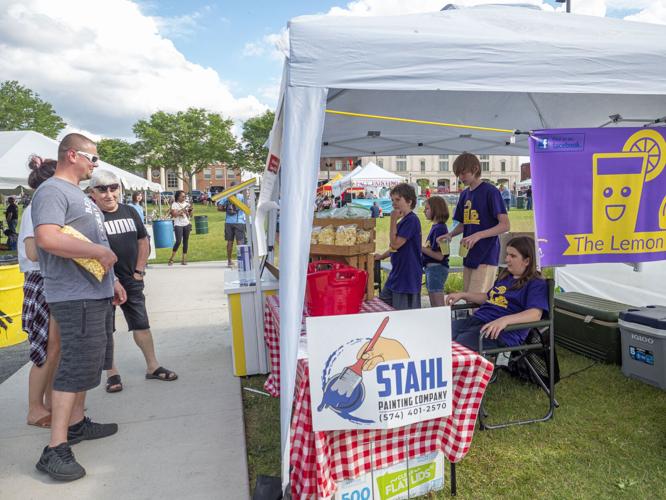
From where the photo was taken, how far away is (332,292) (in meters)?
2.61

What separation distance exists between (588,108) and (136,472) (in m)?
5.36

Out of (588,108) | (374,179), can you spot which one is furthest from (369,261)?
(374,179)

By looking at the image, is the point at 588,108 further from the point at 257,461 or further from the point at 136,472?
the point at 136,472

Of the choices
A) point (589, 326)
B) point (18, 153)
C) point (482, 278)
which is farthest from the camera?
point (18, 153)

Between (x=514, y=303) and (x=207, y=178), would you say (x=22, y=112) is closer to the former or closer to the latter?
(x=207, y=178)

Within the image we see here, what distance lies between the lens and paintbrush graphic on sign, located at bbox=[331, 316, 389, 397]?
6.69 feet

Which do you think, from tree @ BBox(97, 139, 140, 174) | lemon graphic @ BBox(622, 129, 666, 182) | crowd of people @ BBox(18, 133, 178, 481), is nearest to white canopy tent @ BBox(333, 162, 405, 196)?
lemon graphic @ BBox(622, 129, 666, 182)

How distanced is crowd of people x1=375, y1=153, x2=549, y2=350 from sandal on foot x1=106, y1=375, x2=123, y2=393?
2320 millimetres

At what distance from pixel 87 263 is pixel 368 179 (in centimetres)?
2261

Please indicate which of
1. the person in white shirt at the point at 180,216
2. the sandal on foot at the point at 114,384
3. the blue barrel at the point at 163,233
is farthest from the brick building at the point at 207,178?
the sandal on foot at the point at 114,384

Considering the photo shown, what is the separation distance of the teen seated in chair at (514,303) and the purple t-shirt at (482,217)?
2.77 ft

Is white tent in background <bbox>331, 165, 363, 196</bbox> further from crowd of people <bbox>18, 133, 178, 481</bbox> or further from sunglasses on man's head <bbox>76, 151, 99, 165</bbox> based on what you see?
sunglasses on man's head <bbox>76, 151, 99, 165</bbox>

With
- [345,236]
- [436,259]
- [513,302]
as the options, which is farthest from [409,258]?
[436,259]

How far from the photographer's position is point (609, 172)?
3.05 metres
